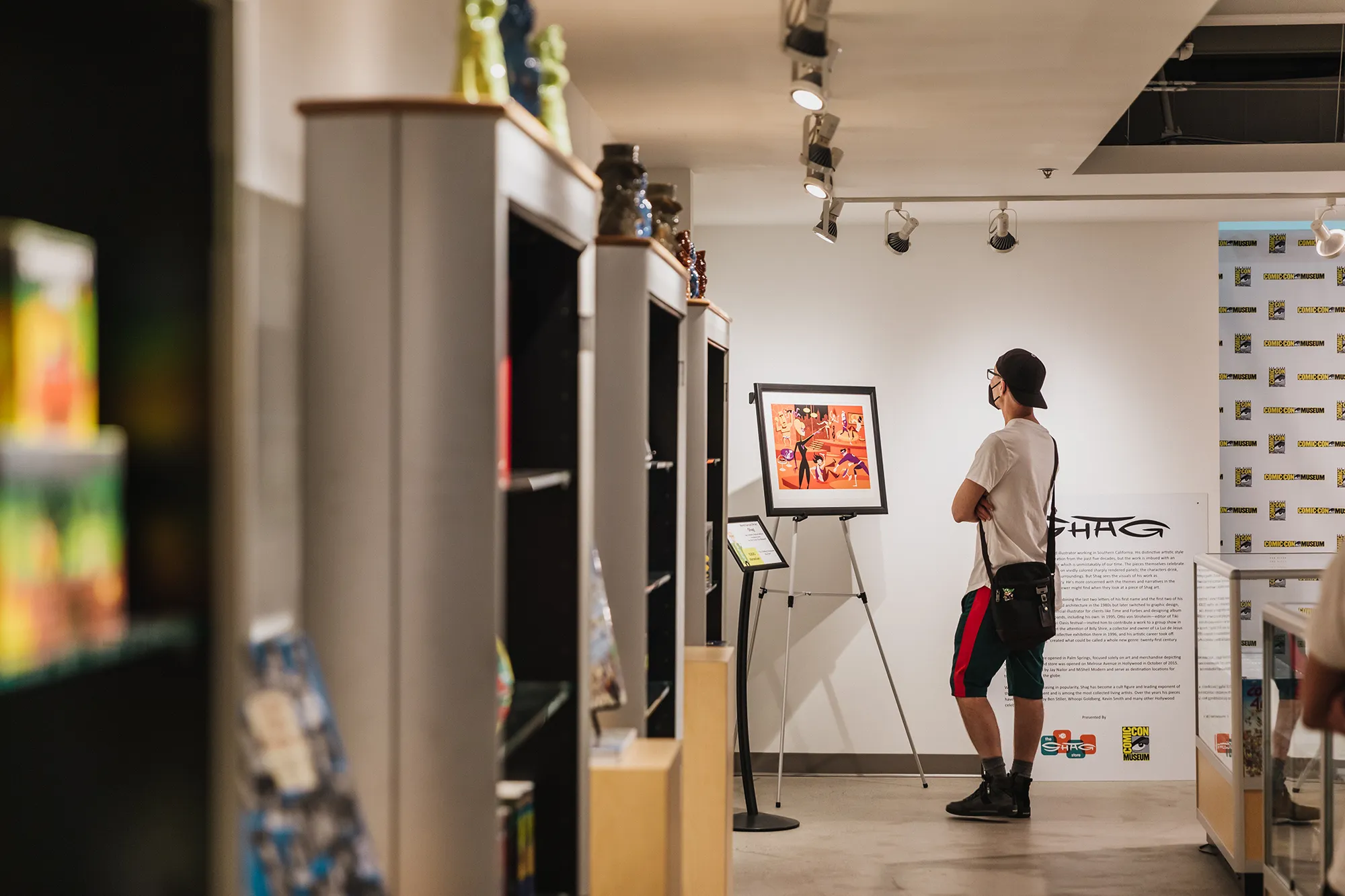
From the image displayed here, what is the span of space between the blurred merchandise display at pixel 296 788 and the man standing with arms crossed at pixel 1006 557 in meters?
4.53

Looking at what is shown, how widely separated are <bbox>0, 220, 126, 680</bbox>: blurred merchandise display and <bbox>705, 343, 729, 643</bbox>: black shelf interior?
3844 millimetres

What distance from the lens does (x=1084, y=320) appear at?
6.79 m

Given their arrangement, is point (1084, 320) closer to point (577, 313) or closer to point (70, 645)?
point (577, 313)

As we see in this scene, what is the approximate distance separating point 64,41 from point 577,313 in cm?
124

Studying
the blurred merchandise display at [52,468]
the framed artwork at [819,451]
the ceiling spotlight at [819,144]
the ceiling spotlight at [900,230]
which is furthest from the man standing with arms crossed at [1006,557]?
the blurred merchandise display at [52,468]

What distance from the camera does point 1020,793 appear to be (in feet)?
19.2

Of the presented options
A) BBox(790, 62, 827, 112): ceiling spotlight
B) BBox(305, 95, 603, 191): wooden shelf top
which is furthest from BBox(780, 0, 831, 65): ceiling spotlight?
BBox(305, 95, 603, 191): wooden shelf top

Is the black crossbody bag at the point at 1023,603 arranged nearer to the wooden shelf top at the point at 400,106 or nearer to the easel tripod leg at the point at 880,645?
the easel tripod leg at the point at 880,645

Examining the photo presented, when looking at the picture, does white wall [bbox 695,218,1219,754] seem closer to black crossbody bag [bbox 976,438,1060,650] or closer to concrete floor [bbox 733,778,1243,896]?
concrete floor [bbox 733,778,1243,896]

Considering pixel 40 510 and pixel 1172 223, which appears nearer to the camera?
pixel 40 510

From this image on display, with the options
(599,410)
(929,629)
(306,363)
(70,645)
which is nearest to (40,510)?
(70,645)

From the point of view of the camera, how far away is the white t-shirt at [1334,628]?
246 centimetres

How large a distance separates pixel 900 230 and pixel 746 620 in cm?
242

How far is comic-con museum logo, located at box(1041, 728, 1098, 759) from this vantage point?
21.8 feet
